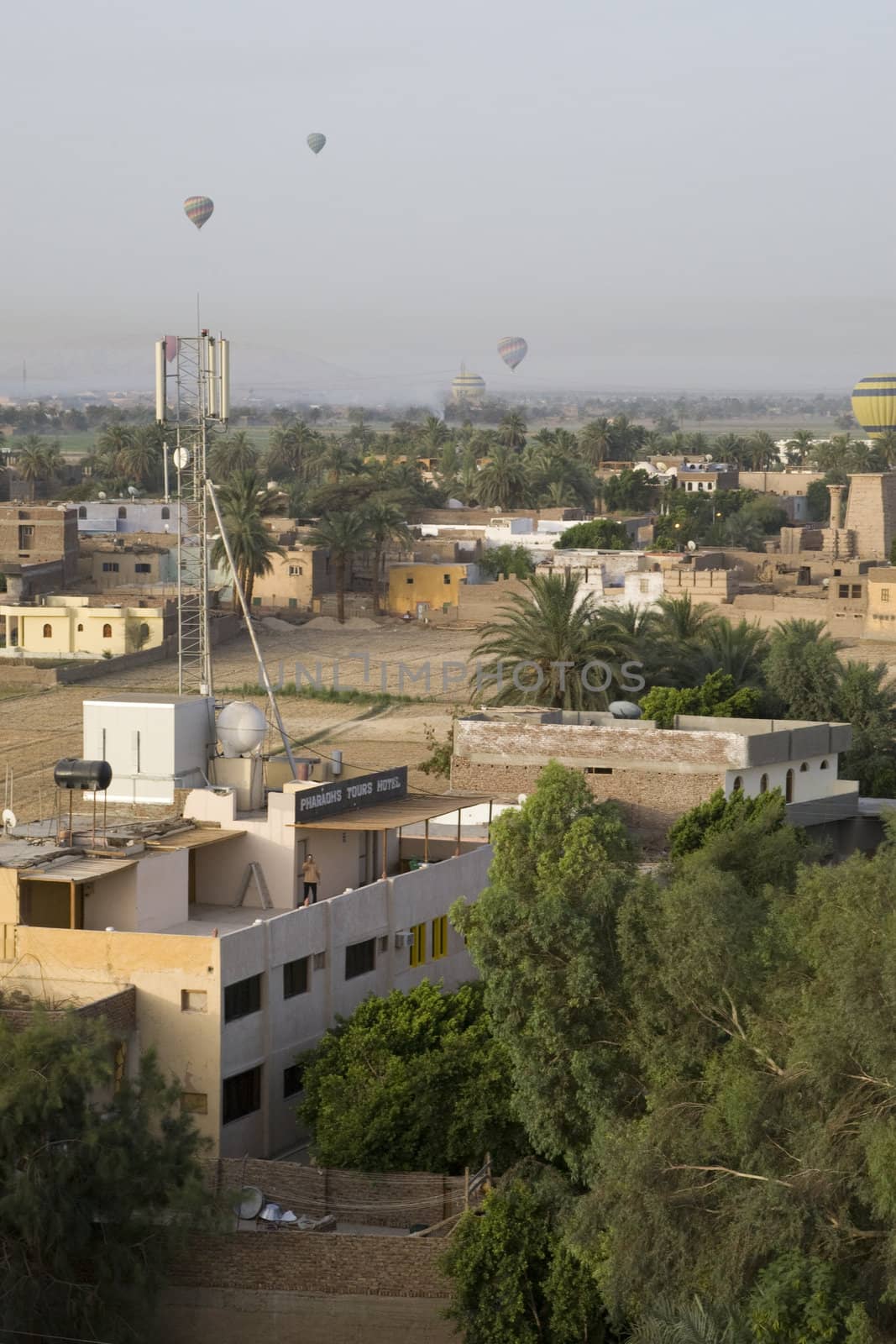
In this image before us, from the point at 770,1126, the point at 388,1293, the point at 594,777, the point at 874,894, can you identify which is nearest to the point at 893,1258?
the point at 770,1126

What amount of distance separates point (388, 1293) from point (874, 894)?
21.1 ft

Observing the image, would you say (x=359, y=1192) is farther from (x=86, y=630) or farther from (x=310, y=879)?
(x=86, y=630)

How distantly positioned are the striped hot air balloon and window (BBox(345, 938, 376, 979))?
127782mm

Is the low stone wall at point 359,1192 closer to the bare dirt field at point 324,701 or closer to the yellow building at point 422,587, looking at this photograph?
the bare dirt field at point 324,701

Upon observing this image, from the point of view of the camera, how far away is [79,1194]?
68.0 ft

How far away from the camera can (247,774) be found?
95.3 ft

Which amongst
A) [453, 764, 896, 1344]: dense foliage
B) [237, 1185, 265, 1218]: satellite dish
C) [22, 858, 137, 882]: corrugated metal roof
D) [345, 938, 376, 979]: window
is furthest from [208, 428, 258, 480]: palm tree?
[237, 1185, 265, 1218]: satellite dish

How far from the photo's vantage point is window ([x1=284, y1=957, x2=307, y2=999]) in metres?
25.2

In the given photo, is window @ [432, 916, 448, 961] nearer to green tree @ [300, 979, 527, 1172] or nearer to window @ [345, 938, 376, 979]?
window @ [345, 938, 376, 979]

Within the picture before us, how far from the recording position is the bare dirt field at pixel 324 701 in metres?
54.7

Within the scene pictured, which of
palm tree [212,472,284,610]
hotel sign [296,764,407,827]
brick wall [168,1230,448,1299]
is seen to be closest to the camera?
brick wall [168,1230,448,1299]

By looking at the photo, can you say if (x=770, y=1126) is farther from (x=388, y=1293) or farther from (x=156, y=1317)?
(x=156, y=1317)

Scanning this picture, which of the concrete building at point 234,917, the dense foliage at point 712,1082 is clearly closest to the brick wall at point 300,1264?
the dense foliage at point 712,1082

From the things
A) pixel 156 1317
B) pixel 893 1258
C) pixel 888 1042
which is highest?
pixel 888 1042
